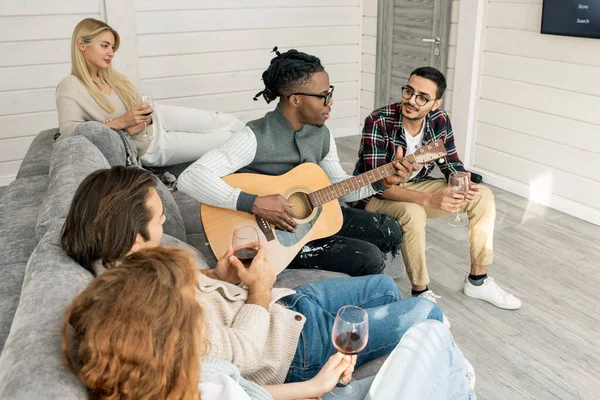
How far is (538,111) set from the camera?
3.91 m

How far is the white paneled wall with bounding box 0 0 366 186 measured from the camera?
430cm

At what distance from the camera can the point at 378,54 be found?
537 cm

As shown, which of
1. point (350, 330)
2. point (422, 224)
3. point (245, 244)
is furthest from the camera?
point (422, 224)

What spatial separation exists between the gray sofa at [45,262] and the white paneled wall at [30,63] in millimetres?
1057

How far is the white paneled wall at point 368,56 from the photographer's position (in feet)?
17.6

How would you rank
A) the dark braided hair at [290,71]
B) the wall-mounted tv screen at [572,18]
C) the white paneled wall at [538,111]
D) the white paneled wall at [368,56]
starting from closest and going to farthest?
the dark braided hair at [290,71], the wall-mounted tv screen at [572,18], the white paneled wall at [538,111], the white paneled wall at [368,56]

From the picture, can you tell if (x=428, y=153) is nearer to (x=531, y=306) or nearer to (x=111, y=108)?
(x=531, y=306)

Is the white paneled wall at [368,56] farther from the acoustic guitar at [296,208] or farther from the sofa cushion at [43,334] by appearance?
the sofa cushion at [43,334]

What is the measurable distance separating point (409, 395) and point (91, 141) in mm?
1952

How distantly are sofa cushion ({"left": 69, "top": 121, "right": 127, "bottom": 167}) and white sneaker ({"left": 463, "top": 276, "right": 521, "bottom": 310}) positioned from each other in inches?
70.8

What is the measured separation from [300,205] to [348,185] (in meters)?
0.22

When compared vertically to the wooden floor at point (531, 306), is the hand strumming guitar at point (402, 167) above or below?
above

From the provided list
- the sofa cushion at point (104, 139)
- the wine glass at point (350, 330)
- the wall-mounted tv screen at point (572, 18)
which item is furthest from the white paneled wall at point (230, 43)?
the wine glass at point (350, 330)

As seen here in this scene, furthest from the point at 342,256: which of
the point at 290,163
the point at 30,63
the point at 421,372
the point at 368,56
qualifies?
the point at 368,56
